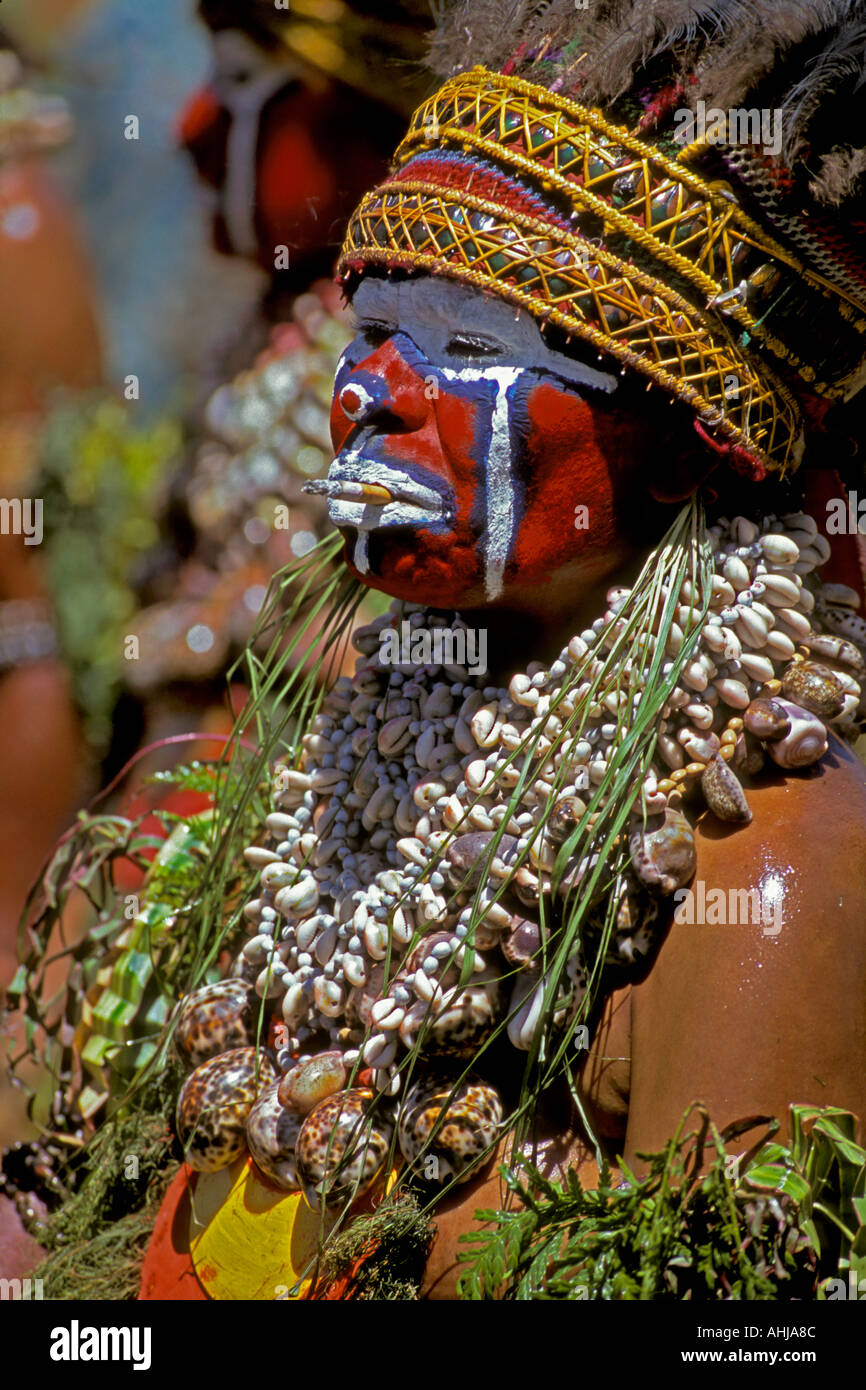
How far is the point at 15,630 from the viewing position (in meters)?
3.23

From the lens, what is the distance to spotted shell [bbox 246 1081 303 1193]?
5.32 ft

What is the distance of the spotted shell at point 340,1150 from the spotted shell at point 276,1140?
0.03m

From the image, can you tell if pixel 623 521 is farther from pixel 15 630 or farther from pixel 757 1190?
pixel 15 630

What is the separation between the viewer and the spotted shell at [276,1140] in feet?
5.32

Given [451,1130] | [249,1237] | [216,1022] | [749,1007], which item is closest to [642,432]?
[749,1007]

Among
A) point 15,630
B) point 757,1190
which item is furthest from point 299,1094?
point 15,630

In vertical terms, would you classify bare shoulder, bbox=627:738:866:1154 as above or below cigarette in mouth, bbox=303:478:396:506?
below

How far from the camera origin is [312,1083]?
162cm

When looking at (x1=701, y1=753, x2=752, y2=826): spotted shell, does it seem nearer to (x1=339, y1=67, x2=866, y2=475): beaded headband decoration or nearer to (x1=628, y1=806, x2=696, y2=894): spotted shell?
(x1=628, y1=806, x2=696, y2=894): spotted shell

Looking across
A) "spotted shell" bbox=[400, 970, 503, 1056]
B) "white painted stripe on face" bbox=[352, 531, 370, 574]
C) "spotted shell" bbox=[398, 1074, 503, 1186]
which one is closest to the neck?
"white painted stripe on face" bbox=[352, 531, 370, 574]

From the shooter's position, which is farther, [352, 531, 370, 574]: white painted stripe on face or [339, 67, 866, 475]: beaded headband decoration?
[352, 531, 370, 574]: white painted stripe on face

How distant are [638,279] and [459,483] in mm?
295

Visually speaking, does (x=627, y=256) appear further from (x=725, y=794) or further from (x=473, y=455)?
(x=725, y=794)

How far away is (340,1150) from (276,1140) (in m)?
0.10
